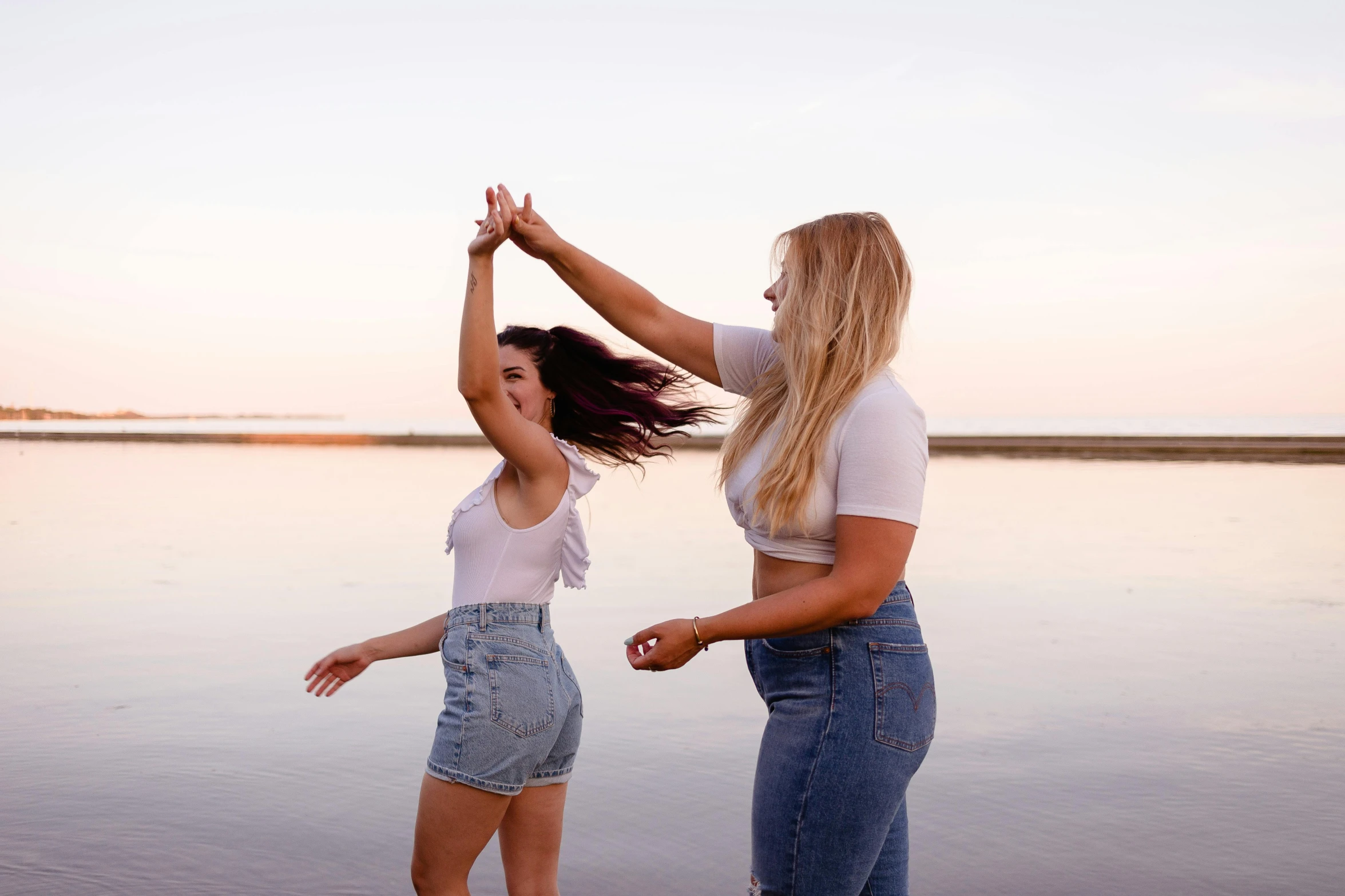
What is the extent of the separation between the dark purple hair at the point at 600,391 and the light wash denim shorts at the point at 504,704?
624mm

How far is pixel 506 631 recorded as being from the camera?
259cm

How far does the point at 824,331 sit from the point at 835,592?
0.51 m

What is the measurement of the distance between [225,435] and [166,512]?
1778 inches

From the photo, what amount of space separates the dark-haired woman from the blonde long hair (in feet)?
2.15

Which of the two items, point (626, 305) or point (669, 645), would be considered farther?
point (626, 305)

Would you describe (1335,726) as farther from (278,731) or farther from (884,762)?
(278,731)

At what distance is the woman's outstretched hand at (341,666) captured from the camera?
2.88 metres

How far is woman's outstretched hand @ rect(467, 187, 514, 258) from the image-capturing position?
2.47 metres

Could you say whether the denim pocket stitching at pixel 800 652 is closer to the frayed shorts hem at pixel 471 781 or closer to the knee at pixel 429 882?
the frayed shorts hem at pixel 471 781

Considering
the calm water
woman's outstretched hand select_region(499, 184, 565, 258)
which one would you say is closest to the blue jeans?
woman's outstretched hand select_region(499, 184, 565, 258)

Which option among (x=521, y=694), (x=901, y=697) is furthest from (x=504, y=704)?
(x=901, y=697)

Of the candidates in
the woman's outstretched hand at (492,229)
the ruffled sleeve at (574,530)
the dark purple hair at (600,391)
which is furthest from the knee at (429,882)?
the woman's outstretched hand at (492,229)

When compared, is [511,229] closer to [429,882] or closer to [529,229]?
[529,229]

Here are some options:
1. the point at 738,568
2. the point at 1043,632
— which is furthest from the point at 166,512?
the point at 1043,632
